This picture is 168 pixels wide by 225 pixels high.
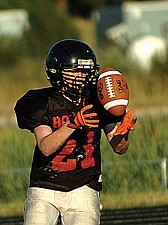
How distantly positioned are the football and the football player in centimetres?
10

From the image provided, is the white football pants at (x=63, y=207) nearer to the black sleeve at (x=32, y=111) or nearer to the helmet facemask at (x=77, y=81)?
the black sleeve at (x=32, y=111)

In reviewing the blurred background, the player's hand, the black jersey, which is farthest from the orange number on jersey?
the blurred background

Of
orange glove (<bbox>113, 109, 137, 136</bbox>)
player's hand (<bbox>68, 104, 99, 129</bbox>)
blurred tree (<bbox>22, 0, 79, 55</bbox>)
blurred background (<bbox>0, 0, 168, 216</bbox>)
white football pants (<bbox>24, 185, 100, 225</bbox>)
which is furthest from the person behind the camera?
blurred tree (<bbox>22, 0, 79, 55</bbox>)

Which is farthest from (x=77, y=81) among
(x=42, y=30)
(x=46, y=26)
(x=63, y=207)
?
(x=46, y=26)

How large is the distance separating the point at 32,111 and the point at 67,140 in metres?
0.28

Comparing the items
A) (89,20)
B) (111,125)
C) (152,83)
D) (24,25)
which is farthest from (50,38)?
(111,125)

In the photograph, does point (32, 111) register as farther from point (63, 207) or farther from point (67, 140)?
point (63, 207)

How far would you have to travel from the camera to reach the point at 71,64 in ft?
19.1

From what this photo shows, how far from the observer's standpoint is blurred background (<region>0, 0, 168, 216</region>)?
432 inches

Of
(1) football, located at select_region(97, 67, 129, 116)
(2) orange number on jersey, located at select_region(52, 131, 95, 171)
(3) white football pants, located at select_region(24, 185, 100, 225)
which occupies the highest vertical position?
(1) football, located at select_region(97, 67, 129, 116)

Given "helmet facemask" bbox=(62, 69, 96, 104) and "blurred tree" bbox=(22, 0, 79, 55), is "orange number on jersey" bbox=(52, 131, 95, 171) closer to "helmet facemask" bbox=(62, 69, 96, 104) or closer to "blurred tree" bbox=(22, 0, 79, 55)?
"helmet facemask" bbox=(62, 69, 96, 104)

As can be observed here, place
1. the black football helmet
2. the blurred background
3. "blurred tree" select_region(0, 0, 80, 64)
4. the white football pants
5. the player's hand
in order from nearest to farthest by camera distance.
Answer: the player's hand < the white football pants < the black football helmet < the blurred background < "blurred tree" select_region(0, 0, 80, 64)

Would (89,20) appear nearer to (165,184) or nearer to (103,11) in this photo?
(103,11)

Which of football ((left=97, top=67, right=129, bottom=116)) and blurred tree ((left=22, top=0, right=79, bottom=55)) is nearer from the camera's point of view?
football ((left=97, top=67, right=129, bottom=116))
